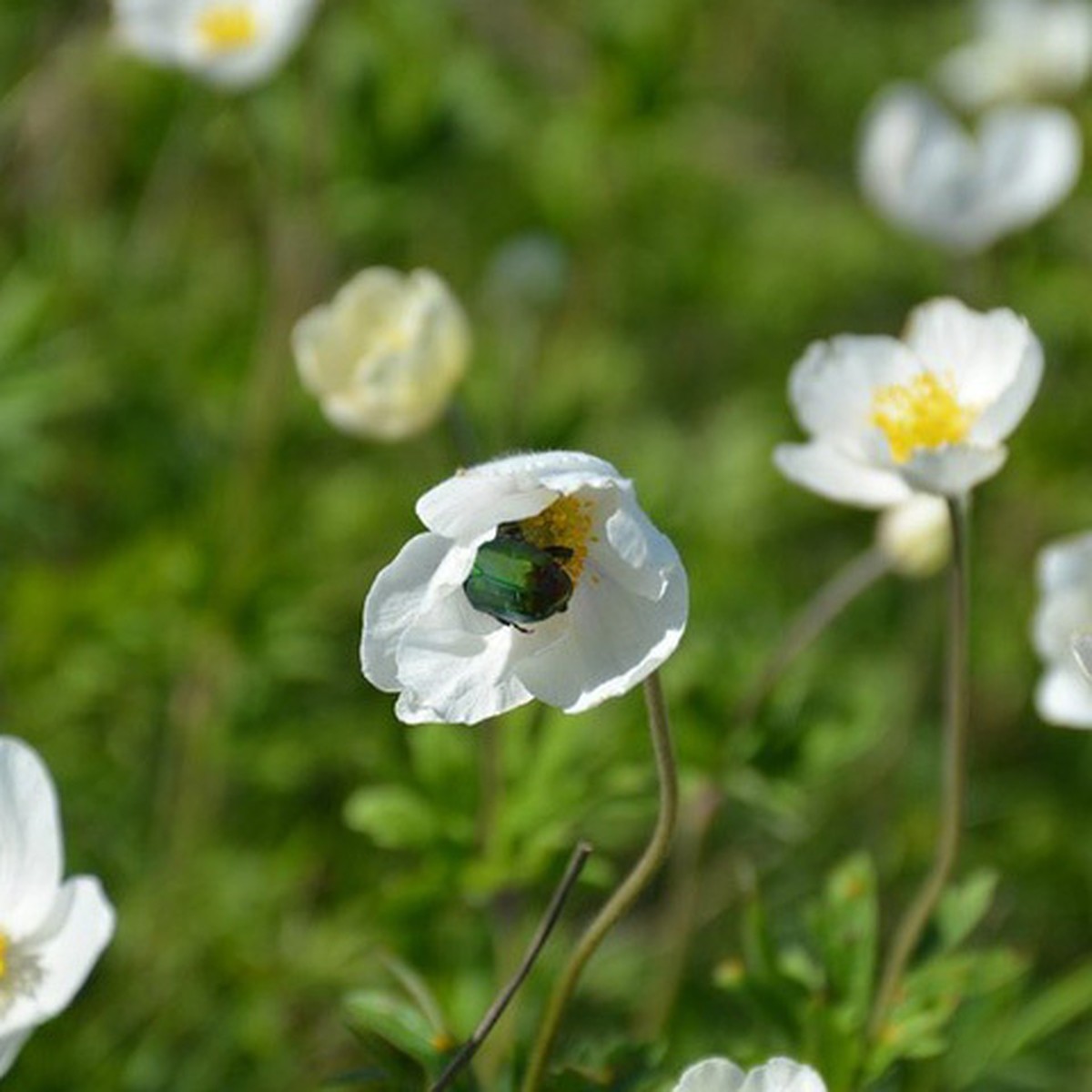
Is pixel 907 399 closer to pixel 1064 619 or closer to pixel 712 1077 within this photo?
pixel 1064 619

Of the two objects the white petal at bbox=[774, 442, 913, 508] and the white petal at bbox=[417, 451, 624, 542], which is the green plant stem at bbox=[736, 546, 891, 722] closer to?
the white petal at bbox=[774, 442, 913, 508]

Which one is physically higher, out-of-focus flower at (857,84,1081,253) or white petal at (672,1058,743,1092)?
white petal at (672,1058,743,1092)

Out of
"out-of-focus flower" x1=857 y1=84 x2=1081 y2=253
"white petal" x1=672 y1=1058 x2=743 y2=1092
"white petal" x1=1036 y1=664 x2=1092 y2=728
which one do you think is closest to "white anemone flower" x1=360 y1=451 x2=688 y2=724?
"white petal" x1=672 y1=1058 x2=743 y2=1092

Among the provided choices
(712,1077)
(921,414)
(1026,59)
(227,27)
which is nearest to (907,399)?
(921,414)

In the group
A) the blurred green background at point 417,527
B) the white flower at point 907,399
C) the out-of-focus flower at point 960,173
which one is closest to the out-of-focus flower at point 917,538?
the blurred green background at point 417,527

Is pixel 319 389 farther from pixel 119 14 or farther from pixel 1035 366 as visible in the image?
pixel 119 14
